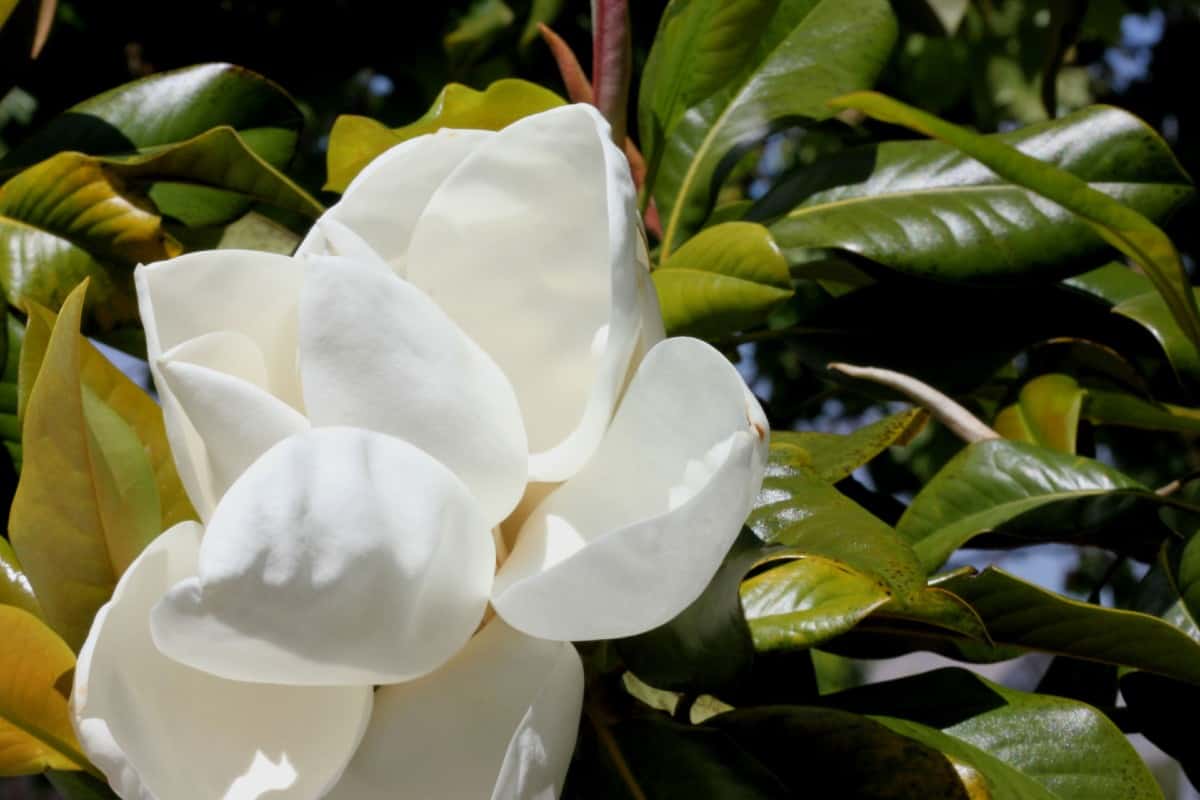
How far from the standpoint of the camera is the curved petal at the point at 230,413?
485 mm

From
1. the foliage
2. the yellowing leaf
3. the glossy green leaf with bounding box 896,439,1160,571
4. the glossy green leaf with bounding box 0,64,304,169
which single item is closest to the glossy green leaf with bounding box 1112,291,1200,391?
the foliage

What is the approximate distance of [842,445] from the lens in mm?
825

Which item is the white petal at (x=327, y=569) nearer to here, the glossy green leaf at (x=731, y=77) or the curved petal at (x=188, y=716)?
the curved petal at (x=188, y=716)

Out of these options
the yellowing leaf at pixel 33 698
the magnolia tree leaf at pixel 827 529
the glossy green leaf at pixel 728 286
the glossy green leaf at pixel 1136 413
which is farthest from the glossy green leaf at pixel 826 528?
the glossy green leaf at pixel 1136 413

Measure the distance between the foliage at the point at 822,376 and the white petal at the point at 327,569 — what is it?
5.8 inches

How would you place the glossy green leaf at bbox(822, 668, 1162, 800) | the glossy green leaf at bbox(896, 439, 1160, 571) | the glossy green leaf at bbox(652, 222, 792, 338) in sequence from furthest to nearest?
the glossy green leaf at bbox(896, 439, 1160, 571) < the glossy green leaf at bbox(652, 222, 792, 338) < the glossy green leaf at bbox(822, 668, 1162, 800)

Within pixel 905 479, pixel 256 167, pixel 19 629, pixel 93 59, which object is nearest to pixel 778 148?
pixel 905 479

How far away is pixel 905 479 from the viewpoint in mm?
2506

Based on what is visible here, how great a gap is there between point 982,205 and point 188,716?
2.31 ft

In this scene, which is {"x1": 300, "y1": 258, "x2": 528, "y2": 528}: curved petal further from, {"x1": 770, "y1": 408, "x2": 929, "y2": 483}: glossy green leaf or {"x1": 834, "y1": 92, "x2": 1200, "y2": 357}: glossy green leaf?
{"x1": 834, "y1": 92, "x2": 1200, "y2": 357}: glossy green leaf

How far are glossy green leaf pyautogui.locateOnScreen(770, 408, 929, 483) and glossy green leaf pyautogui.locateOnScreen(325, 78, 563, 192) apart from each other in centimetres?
27

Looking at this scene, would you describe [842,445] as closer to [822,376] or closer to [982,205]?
[982,205]

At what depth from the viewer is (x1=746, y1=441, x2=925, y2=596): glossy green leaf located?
61cm

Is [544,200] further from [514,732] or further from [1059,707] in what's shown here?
[1059,707]
